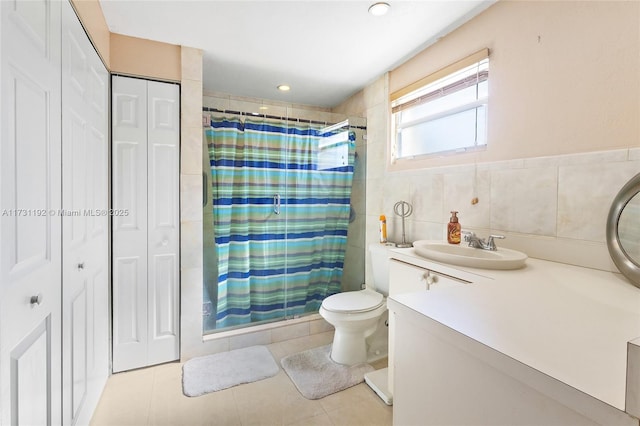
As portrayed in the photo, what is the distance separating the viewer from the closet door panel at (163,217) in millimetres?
1980

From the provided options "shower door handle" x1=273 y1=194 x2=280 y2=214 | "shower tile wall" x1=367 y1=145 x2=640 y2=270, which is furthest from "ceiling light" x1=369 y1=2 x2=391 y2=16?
"shower door handle" x1=273 y1=194 x2=280 y2=214

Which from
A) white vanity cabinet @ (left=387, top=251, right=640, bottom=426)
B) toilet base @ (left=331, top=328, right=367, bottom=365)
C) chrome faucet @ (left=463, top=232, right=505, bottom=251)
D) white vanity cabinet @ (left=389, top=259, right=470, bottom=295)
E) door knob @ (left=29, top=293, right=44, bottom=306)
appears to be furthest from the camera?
toilet base @ (left=331, top=328, right=367, bottom=365)

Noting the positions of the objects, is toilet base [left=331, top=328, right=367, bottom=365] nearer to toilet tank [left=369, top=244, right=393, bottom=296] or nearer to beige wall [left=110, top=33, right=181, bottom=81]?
toilet tank [left=369, top=244, right=393, bottom=296]

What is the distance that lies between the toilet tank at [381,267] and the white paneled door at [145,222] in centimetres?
147

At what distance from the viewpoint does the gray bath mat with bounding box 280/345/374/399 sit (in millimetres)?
1781

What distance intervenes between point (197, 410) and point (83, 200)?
4.16ft

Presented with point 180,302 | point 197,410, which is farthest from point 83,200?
point 197,410

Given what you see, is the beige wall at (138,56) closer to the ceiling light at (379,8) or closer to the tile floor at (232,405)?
the ceiling light at (379,8)

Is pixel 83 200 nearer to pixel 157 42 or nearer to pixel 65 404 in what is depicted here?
pixel 65 404

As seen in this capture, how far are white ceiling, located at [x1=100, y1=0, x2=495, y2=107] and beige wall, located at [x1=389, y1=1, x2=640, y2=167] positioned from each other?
237 mm

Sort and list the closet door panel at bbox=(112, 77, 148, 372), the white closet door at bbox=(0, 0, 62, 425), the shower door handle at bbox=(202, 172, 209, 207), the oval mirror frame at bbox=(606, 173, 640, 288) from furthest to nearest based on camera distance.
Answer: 1. the shower door handle at bbox=(202, 172, 209, 207)
2. the closet door panel at bbox=(112, 77, 148, 372)
3. the oval mirror frame at bbox=(606, 173, 640, 288)
4. the white closet door at bbox=(0, 0, 62, 425)

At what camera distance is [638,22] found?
1.10 metres

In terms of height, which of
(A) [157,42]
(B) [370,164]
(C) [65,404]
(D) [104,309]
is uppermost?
(A) [157,42]

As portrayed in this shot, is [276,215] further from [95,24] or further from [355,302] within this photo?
[95,24]
